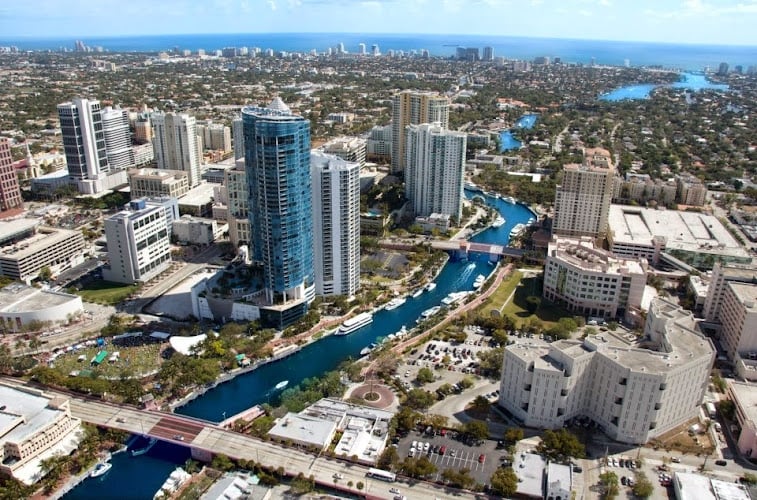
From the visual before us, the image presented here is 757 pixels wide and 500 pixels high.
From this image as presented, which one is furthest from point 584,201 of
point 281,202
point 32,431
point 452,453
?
point 32,431

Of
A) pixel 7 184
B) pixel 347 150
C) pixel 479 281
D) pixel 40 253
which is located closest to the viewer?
pixel 40 253

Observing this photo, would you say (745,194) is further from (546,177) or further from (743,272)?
(743,272)

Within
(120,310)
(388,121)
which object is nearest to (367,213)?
(120,310)

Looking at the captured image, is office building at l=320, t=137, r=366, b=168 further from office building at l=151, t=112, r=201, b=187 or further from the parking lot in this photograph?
the parking lot

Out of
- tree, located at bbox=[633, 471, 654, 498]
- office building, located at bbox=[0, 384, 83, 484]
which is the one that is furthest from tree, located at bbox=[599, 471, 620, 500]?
office building, located at bbox=[0, 384, 83, 484]

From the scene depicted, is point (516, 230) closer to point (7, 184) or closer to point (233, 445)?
point (233, 445)

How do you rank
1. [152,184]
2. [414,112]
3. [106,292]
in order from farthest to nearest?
[414,112]
[152,184]
[106,292]

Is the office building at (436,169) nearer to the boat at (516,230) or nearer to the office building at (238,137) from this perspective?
the boat at (516,230)
